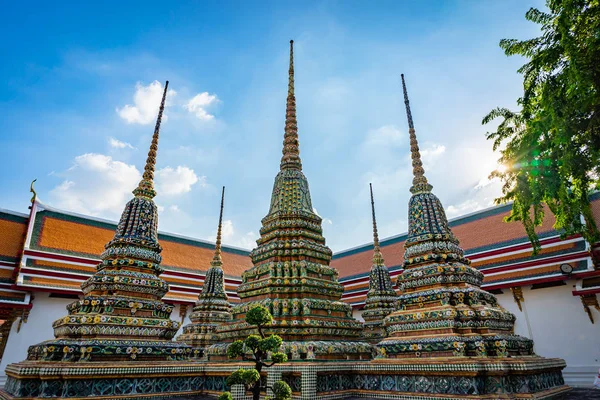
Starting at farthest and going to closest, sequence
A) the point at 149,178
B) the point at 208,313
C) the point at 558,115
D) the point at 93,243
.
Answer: the point at 93,243 → the point at 208,313 → the point at 149,178 → the point at 558,115

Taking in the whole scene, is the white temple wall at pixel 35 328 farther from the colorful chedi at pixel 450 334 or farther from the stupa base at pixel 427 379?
the colorful chedi at pixel 450 334

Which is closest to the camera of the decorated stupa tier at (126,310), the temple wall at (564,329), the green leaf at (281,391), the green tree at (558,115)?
the green leaf at (281,391)

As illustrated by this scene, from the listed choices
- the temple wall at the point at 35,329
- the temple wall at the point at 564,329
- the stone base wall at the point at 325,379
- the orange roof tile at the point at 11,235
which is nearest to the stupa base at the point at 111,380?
the stone base wall at the point at 325,379

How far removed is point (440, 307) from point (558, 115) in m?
3.47

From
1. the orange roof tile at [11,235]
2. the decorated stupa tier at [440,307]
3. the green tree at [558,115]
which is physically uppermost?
the orange roof tile at [11,235]

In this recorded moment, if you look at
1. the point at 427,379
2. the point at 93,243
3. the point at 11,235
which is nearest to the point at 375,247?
the point at 427,379

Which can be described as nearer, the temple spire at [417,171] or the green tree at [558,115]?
the green tree at [558,115]

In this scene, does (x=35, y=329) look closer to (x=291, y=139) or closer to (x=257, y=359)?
(x=291, y=139)

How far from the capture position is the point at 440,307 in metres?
6.31

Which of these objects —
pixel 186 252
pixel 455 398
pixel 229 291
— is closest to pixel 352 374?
pixel 455 398

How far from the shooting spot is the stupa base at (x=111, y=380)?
5.12 metres

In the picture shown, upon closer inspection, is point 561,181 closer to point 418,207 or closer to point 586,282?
point 418,207

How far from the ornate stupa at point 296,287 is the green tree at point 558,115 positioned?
3.93m

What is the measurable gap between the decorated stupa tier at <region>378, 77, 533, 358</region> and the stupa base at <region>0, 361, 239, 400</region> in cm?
318
